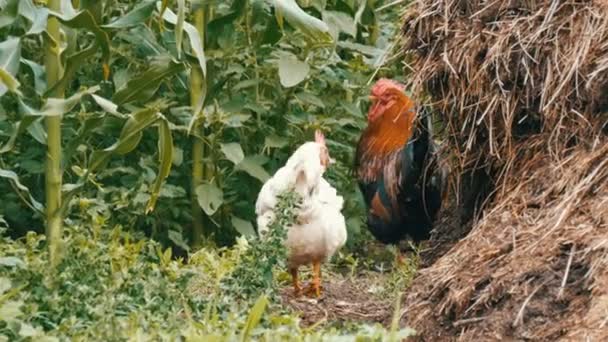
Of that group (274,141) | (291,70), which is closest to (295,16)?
(291,70)

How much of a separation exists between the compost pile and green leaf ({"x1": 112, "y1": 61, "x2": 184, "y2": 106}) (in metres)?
1.06

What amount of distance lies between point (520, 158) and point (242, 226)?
261 cm

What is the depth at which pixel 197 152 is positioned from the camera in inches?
327

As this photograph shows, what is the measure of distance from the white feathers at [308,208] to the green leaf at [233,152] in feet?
3.09

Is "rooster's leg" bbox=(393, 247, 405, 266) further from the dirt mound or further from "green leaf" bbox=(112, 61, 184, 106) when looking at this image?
"green leaf" bbox=(112, 61, 184, 106)

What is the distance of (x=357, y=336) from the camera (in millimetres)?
4457

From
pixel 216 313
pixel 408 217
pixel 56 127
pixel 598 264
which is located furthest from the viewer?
pixel 408 217

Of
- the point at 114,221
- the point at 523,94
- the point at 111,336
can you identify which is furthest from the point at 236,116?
the point at 111,336

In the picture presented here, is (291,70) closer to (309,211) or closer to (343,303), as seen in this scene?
(309,211)

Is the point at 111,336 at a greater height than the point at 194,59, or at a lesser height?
lesser

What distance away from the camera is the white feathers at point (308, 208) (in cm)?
682

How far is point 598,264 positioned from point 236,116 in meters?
3.30

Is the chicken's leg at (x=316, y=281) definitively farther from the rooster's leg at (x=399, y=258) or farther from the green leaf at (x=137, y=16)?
the green leaf at (x=137, y=16)

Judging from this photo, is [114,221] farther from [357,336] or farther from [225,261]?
[357,336]
